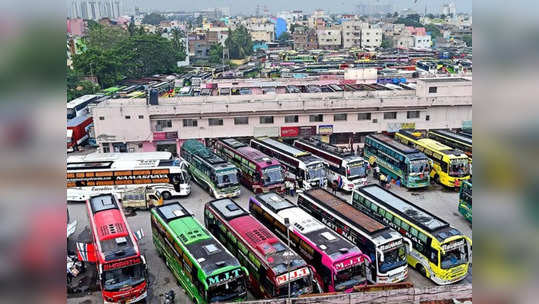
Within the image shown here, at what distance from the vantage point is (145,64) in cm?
5275

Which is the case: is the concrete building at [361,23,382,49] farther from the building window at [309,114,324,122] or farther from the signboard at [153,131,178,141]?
the signboard at [153,131,178,141]

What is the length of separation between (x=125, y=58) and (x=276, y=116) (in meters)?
30.8

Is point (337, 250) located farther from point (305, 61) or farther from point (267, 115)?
point (305, 61)

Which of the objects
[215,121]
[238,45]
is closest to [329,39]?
[238,45]

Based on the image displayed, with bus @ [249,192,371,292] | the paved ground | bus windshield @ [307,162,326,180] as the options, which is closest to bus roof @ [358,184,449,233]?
the paved ground

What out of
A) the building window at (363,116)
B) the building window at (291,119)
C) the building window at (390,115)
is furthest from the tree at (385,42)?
the building window at (291,119)

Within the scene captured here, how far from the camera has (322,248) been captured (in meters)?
11.4

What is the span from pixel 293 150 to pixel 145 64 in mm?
38120

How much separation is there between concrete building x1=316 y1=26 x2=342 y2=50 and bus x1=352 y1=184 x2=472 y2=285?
241 feet

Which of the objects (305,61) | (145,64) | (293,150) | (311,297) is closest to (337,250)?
(311,297)

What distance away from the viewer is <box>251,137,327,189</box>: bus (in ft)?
60.4

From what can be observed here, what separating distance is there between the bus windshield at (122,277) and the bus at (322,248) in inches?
171

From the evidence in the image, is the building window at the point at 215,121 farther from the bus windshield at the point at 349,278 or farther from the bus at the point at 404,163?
the bus windshield at the point at 349,278

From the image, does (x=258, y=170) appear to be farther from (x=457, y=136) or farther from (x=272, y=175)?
(x=457, y=136)
